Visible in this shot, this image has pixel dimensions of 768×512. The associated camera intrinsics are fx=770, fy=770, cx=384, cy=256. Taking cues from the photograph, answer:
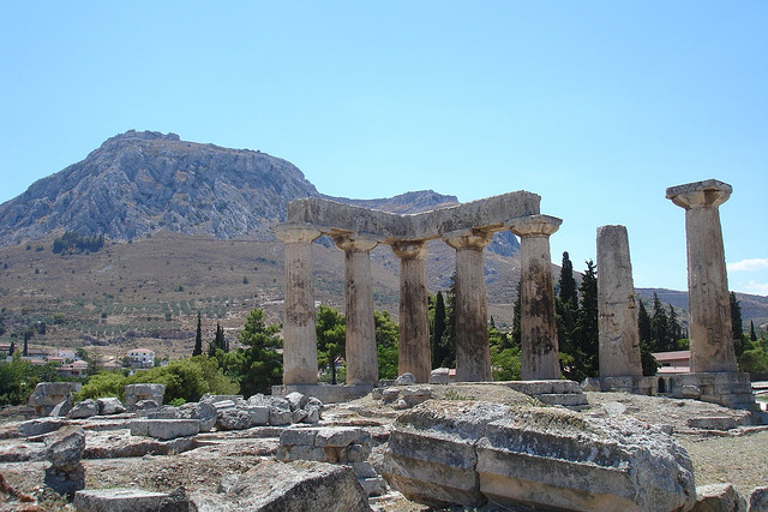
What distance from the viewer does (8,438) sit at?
15.5 meters

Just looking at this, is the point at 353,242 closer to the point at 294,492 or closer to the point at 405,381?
the point at 405,381

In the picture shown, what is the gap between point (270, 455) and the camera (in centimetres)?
1318

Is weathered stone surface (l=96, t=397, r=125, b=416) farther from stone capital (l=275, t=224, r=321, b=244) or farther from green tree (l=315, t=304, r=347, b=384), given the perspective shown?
green tree (l=315, t=304, r=347, b=384)

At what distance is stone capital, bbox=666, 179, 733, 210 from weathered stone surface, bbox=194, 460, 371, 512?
808 inches

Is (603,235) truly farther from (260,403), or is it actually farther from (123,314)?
(123,314)

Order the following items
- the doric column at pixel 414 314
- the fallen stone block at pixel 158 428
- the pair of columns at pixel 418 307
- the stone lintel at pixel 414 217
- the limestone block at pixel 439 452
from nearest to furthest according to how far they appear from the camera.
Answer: the limestone block at pixel 439 452, the fallen stone block at pixel 158 428, the pair of columns at pixel 418 307, the stone lintel at pixel 414 217, the doric column at pixel 414 314

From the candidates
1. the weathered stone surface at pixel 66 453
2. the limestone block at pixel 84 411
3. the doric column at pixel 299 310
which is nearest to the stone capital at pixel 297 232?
the doric column at pixel 299 310

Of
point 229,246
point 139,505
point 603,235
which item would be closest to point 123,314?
point 229,246

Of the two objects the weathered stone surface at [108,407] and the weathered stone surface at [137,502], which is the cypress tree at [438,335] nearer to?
the weathered stone surface at [108,407]

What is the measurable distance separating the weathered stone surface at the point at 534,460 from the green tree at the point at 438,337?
3970 centimetres

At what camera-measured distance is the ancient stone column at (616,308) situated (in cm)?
2566

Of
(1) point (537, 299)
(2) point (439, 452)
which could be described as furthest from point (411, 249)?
(2) point (439, 452)

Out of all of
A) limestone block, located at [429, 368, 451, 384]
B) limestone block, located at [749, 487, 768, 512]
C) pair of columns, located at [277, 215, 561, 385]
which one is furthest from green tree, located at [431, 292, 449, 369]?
limestone block, located at [749, 487, 768, 512]

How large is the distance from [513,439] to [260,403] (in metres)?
Result: 11.8
